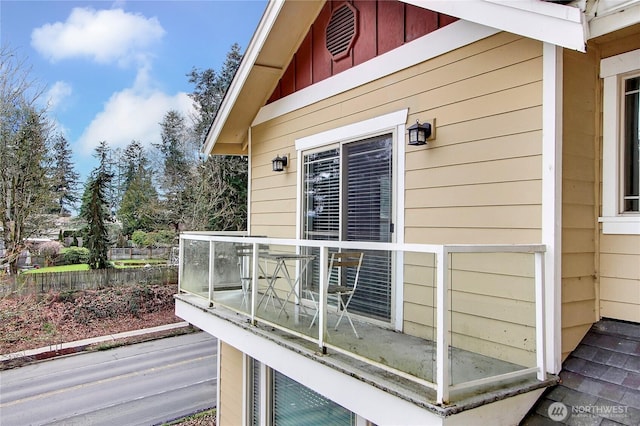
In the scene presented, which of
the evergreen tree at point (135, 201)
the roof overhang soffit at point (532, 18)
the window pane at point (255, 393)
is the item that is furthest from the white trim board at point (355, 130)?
the evergreen tree at point (135, 201)

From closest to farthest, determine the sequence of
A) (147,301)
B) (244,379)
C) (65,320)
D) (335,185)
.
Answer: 1. (335,185)
2. (244,379)
3. (65,320)
4. (147,301)

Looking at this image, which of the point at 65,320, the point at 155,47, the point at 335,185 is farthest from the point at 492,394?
the point at 155,47

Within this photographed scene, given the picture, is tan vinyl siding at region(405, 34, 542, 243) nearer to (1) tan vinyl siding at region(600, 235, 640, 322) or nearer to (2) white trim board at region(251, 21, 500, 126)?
(2) white trim board at region(251, 21, 500, 126)

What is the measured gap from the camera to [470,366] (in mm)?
2549

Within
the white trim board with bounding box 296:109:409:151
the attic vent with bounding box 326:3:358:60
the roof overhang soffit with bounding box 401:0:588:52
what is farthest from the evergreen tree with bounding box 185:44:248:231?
the roof overhang soffit with bounding box 401:0:588:52

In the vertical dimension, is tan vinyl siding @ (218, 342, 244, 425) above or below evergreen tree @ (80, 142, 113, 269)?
below

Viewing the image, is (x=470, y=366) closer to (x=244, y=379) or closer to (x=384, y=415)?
(x=384, y=415)

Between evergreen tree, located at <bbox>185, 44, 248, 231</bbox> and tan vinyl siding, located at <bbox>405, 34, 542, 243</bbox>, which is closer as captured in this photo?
tan vinyl siding, located at <bbox>405, 34, 542, 243</bbox>

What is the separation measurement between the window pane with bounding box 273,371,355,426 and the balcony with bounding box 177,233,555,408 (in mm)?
1145

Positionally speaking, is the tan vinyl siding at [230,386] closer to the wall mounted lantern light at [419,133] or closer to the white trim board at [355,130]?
the white trim board at [355,130]

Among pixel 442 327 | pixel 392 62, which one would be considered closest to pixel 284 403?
pixel 442 327

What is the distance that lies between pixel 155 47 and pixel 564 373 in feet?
156

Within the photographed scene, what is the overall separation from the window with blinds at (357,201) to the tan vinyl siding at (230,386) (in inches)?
97.8

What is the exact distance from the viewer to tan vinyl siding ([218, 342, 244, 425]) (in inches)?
246
